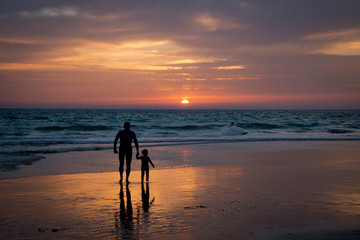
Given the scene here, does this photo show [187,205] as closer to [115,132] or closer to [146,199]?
[146,199]

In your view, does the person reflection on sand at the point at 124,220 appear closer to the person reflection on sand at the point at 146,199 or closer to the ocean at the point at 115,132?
the person reflection on sand at the point at 146,199

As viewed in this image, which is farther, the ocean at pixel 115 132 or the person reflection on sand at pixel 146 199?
the ocean at pixel 115 132

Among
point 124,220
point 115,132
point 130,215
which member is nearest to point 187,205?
point 130,215

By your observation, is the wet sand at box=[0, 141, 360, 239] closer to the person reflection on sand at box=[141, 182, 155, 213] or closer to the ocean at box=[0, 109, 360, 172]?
the person reflection on sand at box=[141, 182, 155, 213]

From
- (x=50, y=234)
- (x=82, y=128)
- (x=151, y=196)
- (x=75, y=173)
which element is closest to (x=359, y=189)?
(x=151, y=196)

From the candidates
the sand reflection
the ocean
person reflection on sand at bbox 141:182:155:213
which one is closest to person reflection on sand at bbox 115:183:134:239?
the sand reflection

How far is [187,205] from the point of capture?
25.3ft

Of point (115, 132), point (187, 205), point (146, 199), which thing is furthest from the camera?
point (115, 132)

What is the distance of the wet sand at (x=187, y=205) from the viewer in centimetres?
601

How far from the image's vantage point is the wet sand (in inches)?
237

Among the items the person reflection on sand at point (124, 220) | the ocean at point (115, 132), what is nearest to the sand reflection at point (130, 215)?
the person reflection on sand at point (124, 220)

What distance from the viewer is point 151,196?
8.71 meters

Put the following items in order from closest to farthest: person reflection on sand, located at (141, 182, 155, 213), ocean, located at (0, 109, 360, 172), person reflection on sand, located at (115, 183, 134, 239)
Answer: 1. person reflection on sand, located at (115, 183, 134, 239)
2. person reflection on sand, located at (141, 182, 155, 213)
3. ocean, located at (0, 109, 360, 172)

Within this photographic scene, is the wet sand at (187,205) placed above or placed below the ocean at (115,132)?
above
